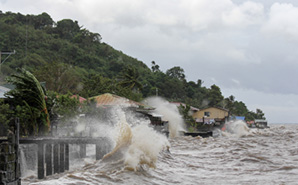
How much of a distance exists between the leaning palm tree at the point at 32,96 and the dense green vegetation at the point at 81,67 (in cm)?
2999

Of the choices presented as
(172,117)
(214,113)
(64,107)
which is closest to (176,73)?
(214,113)

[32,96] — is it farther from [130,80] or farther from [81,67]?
[81,67]

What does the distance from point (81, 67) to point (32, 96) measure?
71.9 meters

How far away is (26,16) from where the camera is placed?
5172 inches

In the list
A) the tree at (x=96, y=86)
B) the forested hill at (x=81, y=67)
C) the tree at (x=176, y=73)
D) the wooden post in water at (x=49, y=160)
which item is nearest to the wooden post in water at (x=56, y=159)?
the wooden post in water at (x=49, y=160)

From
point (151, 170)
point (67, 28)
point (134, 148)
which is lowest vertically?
point (151, 170)

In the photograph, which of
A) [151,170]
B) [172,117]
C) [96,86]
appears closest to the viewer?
[151,170]

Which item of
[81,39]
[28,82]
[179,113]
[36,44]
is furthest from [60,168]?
[81,39]

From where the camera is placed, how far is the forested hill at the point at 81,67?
58469 mm

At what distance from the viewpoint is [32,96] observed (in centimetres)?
2058

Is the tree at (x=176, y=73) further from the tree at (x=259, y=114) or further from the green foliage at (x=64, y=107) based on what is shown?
the green foliage at (x=64, y=107)

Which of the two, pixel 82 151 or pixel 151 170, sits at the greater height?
pixel 82 151

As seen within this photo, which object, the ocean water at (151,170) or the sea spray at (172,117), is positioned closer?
the ocean water at (151,170)

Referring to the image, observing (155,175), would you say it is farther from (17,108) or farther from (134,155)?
(17,108)
